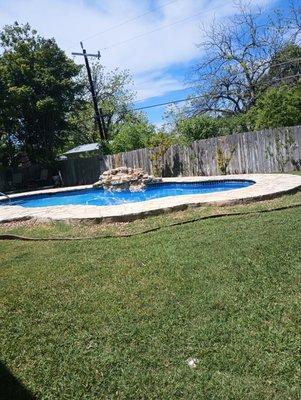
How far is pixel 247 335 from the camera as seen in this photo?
104 inches

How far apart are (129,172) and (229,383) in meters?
12.5

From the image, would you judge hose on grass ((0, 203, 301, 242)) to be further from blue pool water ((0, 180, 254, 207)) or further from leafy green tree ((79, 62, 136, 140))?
leafy green tree ((79, 62, 136, 140))

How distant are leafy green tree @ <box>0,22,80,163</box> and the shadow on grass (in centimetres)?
1794

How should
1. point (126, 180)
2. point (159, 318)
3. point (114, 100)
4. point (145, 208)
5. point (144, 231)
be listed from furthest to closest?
point (114, 100) < point (126, 180) < point (145, 208) < point (144, 231) < point (159, 318)

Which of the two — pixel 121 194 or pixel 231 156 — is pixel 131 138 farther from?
pixel 231 156

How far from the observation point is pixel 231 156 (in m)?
13.7

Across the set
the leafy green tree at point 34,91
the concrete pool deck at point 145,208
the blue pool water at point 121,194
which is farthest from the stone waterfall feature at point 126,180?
the leafy green tree at point 34,91

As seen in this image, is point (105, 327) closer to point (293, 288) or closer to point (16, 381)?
point (16, 381)

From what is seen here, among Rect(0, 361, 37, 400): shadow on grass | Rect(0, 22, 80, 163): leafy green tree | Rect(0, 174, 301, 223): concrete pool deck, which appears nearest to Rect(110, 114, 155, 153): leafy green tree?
Rect(0, 22, 80, 163): leafy green tree

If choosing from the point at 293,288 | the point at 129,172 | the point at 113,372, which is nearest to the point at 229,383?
the point at 113,372

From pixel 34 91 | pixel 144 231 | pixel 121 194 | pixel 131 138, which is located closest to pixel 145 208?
pixel 144 231

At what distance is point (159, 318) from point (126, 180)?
1143 centimetres

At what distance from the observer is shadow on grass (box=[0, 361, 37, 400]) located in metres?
2.27

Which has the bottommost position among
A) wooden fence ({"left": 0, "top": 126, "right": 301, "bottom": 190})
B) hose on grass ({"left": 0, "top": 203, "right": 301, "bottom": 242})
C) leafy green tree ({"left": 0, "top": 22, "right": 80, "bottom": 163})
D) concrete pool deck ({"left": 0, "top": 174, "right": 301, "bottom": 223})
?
hose on grass ({"left": 0, "top": 203, "right": 301, "bottom": 242})
